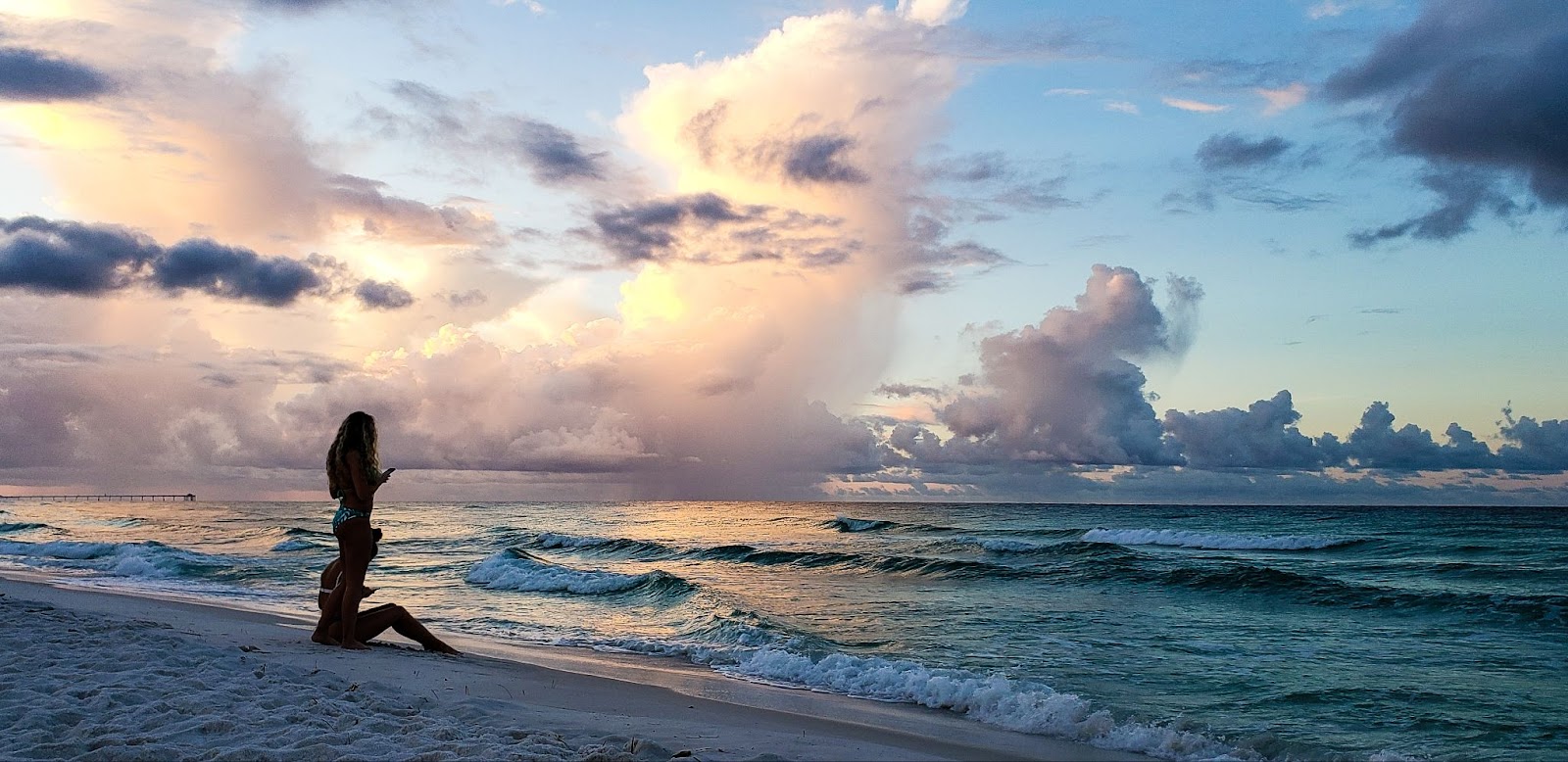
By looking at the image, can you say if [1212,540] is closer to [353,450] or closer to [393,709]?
[353,450]

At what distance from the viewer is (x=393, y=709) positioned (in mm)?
6793

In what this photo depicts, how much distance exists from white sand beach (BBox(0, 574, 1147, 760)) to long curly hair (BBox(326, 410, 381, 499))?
68.9 inches

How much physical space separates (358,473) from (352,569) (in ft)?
3.95

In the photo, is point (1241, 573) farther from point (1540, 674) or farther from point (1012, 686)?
point (1012, 686)

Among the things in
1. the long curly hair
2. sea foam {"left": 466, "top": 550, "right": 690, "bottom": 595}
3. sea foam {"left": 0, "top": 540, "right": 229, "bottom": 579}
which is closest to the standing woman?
the long curly hair

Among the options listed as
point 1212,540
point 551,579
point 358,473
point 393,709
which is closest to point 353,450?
point 358,473

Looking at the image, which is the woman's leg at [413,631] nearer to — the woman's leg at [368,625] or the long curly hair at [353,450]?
the woman's leg at [368,625]

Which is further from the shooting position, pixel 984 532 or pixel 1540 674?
pixel 984 532

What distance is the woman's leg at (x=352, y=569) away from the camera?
9.58 metres

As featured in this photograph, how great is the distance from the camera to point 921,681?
9883 mm

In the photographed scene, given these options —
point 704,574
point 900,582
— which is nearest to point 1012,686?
point 900,582

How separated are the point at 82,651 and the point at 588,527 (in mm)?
47751

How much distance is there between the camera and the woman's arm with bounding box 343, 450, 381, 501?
366 inches

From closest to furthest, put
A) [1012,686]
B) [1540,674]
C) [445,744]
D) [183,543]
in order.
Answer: [445,744]
[1012,686]
[1540,674]
[183,543]
